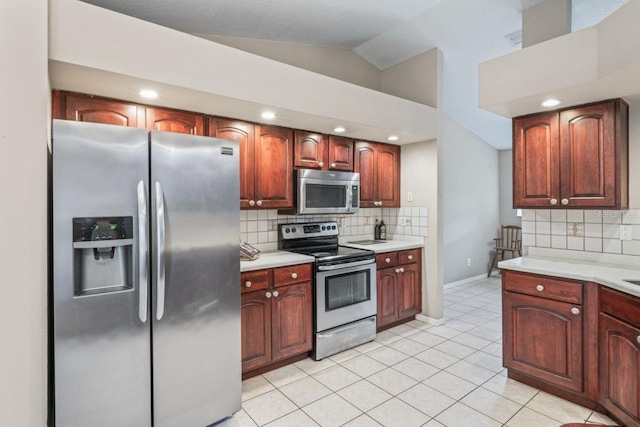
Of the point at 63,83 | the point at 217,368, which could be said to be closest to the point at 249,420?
the point at 217,368

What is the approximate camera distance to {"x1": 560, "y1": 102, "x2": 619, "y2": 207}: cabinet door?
238cm

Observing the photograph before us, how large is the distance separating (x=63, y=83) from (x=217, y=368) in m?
1.95

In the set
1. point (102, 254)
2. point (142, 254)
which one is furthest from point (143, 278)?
point (102, 254)

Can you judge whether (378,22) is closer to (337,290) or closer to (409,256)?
(409,256)

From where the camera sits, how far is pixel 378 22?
126 inches

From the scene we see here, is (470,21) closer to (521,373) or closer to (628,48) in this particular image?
(628,48)

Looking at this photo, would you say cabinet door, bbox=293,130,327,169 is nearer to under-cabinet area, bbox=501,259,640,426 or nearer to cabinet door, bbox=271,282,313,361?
cabinet door, bbox=271,282,313,361

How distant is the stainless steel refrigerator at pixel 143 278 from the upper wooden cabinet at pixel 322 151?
3.84ft

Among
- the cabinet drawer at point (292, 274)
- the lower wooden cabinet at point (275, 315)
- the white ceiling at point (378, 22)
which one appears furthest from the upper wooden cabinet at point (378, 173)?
the lower wooden cabinet at point (275, 315)

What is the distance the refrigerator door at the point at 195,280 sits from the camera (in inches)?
73.2

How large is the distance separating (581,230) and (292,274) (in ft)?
7.84

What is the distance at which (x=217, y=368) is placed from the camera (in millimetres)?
2070

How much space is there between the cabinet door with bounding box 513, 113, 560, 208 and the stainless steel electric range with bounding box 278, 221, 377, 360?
1.44 meters

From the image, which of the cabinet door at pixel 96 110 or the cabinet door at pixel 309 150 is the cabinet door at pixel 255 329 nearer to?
the cabinet door at pixel 309 150
